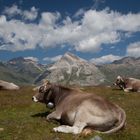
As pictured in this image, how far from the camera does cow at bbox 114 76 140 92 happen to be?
5197 centimetres

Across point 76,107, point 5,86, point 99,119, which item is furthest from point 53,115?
point 5,86

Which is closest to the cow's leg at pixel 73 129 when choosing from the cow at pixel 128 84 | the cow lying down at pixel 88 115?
the cow lying down at pixel 88 115

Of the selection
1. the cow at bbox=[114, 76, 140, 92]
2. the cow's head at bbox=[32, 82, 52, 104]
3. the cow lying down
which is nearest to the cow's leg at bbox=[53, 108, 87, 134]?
the cow lying down

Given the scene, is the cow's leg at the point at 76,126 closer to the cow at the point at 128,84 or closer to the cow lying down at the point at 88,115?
the cow lying down at the point at 88,115

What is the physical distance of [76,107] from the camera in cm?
1903

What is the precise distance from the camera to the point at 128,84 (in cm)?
5347

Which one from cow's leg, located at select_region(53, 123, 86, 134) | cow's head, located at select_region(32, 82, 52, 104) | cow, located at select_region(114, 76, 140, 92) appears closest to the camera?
cow's leg, located at select_region(53, 123, 86, 134)

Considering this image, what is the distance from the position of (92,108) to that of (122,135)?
2.08 meters

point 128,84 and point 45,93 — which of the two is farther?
point 128,84

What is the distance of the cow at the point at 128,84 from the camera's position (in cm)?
5197

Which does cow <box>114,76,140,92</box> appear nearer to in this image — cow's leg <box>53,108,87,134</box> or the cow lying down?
the cow lying down

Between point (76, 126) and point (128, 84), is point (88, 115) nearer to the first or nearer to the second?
point (76, 126)

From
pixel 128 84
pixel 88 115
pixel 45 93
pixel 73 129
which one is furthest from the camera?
pixel 128 84

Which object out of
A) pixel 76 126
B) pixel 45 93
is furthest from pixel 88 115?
pixel 45 93
